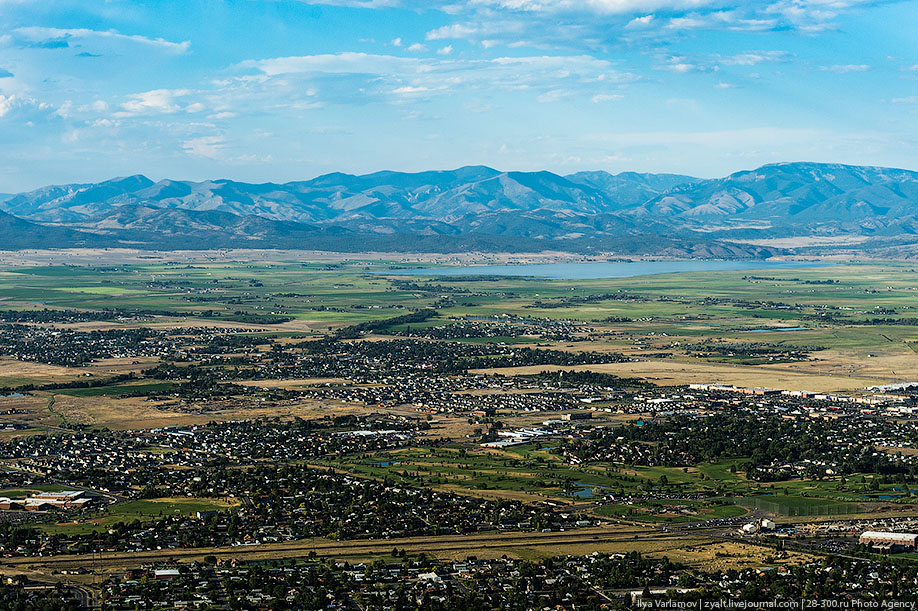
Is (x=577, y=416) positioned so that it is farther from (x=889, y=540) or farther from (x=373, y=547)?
(x=373, y=547)

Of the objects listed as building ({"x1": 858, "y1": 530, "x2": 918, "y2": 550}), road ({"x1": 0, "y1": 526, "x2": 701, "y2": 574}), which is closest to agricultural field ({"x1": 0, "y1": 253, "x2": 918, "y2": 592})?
road ({"x1": 0, "y1": 526, "x2": 701, "y2": 574})

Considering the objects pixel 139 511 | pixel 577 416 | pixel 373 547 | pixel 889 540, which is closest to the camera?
pixel 889 540

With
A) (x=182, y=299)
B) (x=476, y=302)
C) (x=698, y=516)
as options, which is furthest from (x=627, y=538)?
(x=182, y=299)

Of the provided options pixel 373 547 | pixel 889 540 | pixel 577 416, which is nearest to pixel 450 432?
pixel 577 416

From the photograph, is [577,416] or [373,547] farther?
[577,416]

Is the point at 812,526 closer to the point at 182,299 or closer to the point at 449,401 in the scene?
the point at 449,401

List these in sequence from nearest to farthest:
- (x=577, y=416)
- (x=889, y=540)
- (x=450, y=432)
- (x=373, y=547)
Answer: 1. (x=889, y=540)
2. (x=373, y=547)
3. (x=450, y=432)
4. (x=577, y=416)

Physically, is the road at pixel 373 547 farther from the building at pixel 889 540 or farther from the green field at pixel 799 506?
the green field at pixel 799 506

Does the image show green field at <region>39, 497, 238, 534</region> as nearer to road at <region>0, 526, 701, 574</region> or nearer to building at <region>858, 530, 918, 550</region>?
road at <region>0, 526, 701, 574</region>

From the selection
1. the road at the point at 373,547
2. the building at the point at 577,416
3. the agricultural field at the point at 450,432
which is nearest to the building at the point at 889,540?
the agricultural field at the point at 450,432
